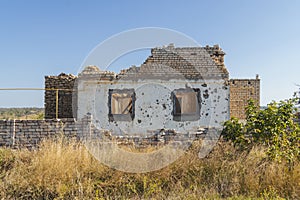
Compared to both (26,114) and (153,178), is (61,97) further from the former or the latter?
(26,114)

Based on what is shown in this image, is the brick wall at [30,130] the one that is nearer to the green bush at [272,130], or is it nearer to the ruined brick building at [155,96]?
the ruined brick building at [155,96]

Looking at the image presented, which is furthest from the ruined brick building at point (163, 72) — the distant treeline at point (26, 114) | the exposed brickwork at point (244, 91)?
the exposed brickwork at point (244, 91)

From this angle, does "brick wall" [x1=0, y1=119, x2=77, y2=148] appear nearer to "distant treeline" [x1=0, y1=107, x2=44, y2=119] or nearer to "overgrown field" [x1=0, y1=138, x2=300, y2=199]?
"overgrown field" [x1=0, y1=138, x2=300, y2=199]

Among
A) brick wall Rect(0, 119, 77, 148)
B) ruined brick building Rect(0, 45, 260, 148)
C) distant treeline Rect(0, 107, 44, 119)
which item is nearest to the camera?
brick wall Rect(0, 119, 77, 148)

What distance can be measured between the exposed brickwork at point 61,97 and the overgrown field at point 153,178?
31.1 ft

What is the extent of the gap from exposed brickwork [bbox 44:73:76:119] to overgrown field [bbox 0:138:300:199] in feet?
31.1

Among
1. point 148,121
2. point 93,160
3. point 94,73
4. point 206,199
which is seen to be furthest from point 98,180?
point 94,73

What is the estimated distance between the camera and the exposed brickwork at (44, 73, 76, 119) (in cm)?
1505

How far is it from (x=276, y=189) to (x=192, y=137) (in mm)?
2885

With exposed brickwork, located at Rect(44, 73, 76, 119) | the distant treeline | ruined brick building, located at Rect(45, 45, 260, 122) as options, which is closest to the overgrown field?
ruined brick building, located at Rect(45, 45, 260, 122)

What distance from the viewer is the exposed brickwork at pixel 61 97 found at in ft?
49.4

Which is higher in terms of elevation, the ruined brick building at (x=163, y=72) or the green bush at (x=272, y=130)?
the ruined brick building at (x=163, y=72)

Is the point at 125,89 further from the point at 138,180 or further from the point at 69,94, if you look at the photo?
the point at 138,180

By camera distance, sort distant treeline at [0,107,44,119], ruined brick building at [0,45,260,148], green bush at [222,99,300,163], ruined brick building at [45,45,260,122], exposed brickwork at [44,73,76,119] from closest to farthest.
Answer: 1. green bush at [222,99,300,163]
2. ruined brick building at [0,45,260,148]
3. ruined brick building at [45,45,260,122]
4. exposed brickwork at [44,73,76,119]
5. distant treeline at [0,107,44,119]
